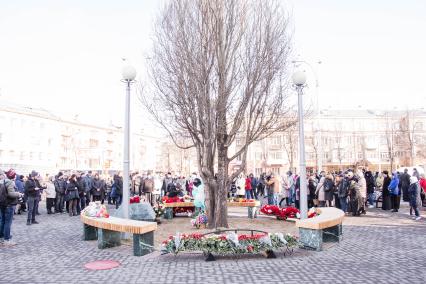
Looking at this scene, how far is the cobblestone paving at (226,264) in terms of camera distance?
284 inches

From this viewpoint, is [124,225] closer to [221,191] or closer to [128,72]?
[221,191]

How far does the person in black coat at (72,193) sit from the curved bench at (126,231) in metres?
6.98

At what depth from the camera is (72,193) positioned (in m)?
17.8

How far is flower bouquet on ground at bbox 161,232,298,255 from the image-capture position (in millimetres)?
8773

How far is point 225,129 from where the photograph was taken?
12906 millimetres

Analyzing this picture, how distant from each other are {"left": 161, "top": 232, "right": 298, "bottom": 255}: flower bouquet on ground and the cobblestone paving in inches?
9.5

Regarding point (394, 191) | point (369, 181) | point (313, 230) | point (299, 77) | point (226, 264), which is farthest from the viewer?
point (369, 181)

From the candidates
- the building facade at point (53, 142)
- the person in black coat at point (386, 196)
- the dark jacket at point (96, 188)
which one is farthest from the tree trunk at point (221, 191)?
the building facade at point (53, 142)

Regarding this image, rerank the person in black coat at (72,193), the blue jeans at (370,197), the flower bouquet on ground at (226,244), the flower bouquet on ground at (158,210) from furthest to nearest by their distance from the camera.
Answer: the blue jeans at (370,197)
the person in black coat at (72,193)
the flower bouquet on ground at (158,210)
the flower bouquet on ground at (226,244)

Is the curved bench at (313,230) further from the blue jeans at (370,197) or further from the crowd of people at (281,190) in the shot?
the blue jeans at (370,197)

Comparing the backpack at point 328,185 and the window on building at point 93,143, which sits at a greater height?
the window on building at point 93,143

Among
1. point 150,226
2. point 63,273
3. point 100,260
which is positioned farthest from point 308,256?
point 63,273

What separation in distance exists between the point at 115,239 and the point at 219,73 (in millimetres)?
5842

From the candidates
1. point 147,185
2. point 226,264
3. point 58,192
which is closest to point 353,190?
point 226,264
